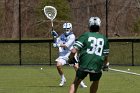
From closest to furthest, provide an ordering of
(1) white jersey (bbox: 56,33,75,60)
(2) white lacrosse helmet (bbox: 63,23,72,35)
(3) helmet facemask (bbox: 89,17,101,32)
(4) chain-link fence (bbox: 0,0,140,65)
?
(3) helmet facemask (bbox: 89,17,101,32) → (2) white lacrosse helmet (bbox: 63,23,72,35) → (1) white jersey (bbox: 56,33,75,60) → (4) chain-link fence (bbox: 0,0,140,65)

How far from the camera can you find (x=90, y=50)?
36.1 ft

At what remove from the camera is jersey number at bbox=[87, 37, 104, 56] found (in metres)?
11.0

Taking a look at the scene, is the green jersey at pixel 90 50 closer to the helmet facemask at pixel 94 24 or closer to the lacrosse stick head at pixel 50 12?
the helmet facemask at pixel 94 24

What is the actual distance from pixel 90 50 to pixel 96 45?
6.7 inches

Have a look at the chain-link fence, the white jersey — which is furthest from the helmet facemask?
the chain-link fence

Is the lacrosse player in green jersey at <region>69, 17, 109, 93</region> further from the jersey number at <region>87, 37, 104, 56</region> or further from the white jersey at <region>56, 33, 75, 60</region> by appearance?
the white jersey at <region>56, 33, 75, 60</region>

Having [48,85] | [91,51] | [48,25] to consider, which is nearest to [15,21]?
[48,25]

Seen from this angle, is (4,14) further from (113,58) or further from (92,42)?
(92,42)

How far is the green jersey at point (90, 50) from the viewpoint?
11.0m

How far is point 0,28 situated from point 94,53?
97.4 ft

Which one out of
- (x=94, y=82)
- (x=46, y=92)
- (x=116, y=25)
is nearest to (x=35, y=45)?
(x=116, y=25)

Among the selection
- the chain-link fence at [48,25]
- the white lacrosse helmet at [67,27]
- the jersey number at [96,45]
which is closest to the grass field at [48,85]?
the white lacrosse helmet at [67,27]

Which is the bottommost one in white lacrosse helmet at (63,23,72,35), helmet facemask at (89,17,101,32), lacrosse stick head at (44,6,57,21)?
white lacrosse helmet at (63,23,72,35)

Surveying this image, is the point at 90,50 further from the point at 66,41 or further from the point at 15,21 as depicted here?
the point at 15,21
